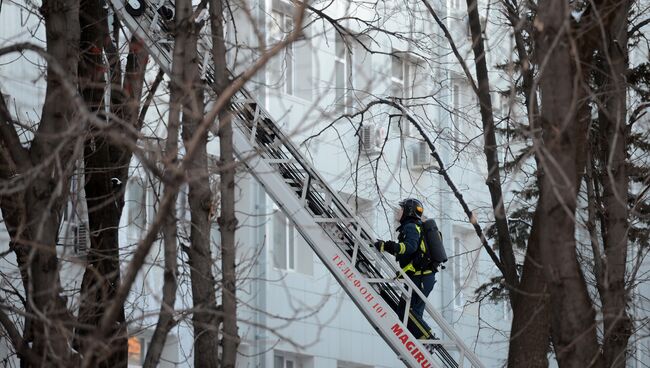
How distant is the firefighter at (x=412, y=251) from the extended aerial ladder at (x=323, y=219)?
0.16 metres

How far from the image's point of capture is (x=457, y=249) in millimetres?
31266

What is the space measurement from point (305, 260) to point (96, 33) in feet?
41.2

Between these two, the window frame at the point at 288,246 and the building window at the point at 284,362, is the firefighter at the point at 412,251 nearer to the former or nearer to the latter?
the window frame at the point at 288,246

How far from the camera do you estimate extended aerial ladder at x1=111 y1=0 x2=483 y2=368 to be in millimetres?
14773

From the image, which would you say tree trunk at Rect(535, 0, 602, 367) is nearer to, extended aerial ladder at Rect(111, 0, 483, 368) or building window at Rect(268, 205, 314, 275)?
extended aerial ladder at Rect(111, 0, 483, 368)

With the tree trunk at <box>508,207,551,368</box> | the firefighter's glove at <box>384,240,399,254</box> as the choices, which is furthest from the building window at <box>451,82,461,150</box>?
the tree trunk at <box>508,207,551,368</box>

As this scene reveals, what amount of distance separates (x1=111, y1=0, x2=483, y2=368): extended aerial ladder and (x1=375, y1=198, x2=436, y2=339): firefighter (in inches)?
6.5

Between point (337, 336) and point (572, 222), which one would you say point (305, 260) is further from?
point (572, 222)

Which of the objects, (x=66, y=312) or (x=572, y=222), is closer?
(x=572, y=222)

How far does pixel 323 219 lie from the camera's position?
14828 mm

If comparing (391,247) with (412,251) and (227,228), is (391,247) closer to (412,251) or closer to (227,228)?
(412,251)

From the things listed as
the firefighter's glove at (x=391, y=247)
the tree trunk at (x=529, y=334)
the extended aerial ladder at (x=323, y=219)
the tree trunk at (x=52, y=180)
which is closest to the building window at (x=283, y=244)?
the firefighter's glove at (x=391, y=247)

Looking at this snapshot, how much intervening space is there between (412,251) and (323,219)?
138 cm

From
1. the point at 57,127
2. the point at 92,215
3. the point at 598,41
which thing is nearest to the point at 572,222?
the point at 598,41
